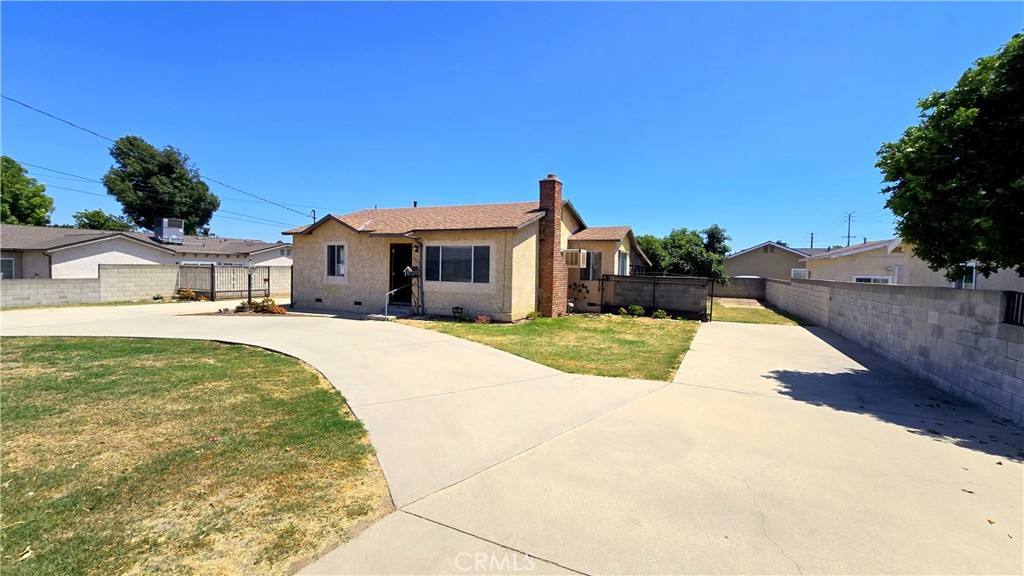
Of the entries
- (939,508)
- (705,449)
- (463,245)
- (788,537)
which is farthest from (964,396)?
(463,245)

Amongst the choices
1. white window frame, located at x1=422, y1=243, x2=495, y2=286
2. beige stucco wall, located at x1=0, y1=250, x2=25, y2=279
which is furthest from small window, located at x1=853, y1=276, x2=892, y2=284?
beige stucco wall, located at x1=0, y1=250, x2=25, y2=279

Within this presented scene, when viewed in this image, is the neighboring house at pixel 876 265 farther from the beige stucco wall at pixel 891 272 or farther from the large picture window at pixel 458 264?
the large picture window at pixel 458 264

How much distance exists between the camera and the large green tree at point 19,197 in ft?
108

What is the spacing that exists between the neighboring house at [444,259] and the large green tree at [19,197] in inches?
1413

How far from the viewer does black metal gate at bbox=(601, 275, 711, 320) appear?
16.0 metres

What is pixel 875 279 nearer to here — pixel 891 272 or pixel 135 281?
pixel 891 272

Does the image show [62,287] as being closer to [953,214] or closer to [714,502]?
[714,502]

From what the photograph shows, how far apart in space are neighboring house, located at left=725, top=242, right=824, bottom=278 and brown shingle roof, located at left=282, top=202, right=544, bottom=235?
929 inches

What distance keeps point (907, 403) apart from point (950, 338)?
177 cm

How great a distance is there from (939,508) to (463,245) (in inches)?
483

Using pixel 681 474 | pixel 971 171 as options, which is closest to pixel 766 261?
pixel 971 171

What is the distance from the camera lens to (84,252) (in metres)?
21.2

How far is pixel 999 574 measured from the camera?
241 centimetres

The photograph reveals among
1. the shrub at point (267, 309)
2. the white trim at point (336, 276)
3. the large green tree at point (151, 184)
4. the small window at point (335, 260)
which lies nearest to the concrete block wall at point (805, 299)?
the white trim at point (336, 276)
